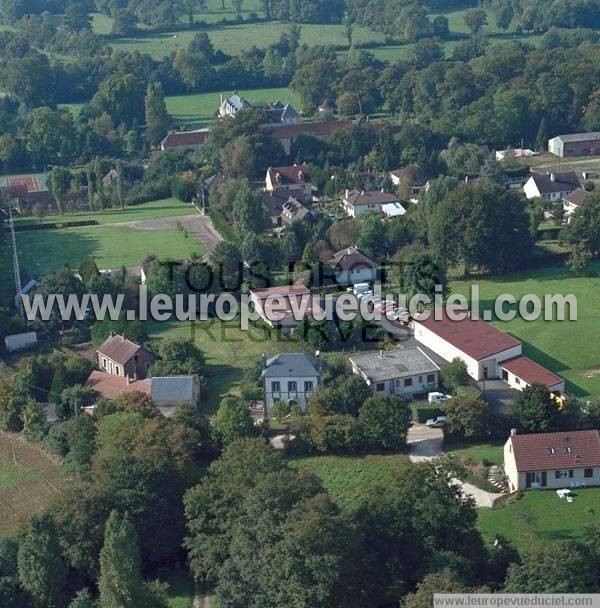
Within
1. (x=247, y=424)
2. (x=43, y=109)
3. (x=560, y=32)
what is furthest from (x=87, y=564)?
(x=560, y=32)

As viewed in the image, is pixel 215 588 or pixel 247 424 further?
pixel 247 424

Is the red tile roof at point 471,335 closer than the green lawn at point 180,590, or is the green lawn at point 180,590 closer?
the green lawn at point 180,590

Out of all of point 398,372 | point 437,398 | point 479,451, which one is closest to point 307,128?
point 398,372

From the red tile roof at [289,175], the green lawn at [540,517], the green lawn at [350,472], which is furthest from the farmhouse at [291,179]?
the green lawn at [540,517]

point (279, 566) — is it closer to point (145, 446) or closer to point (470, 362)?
point (145, 446)

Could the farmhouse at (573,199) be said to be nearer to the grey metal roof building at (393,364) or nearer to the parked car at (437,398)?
the grey metal roof building at (393,364)

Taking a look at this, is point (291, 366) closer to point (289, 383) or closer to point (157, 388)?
point (289, 383)
